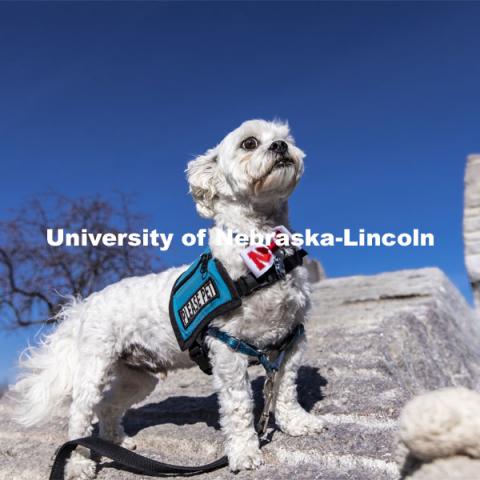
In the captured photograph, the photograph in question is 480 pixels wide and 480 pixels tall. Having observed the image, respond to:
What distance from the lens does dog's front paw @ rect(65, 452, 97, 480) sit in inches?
155

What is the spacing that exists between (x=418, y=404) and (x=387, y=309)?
7.25 meters

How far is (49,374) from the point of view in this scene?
475 cm

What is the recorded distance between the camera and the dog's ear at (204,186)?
162 inches

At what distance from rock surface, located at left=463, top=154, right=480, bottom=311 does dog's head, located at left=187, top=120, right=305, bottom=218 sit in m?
3.73

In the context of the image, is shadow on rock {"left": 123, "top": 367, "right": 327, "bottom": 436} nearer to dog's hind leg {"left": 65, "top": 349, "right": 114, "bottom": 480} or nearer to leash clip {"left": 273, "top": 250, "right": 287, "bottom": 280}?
dog's hind leg {"left": 65, "top": 349, "right": 114, "bottom": 480}

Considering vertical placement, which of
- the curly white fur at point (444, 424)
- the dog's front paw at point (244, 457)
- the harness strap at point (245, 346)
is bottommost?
the dog's front paw at point (244, 457)

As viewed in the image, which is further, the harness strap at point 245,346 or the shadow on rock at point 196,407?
the shadow on rock at point 196,407

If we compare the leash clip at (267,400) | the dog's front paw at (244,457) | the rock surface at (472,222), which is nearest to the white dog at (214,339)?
the dog's front paw at (244,457)

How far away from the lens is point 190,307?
3873mm

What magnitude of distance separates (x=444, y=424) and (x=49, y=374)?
3.90 meters

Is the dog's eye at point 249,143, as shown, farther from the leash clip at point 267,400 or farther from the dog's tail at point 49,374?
the dog's tail at point 49,374

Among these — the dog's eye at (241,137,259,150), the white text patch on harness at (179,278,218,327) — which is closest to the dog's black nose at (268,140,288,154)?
the dog's eye at (241,137,259,150)

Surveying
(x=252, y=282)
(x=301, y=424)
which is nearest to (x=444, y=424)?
(x=252, y=282)

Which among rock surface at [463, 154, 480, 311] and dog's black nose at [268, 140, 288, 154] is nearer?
dog's black nose at [268, 140, 288, 154]
